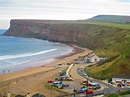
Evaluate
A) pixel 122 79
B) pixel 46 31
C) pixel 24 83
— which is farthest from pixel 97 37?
pixel 122 79

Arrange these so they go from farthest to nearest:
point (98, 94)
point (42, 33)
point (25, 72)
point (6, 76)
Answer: point (42, 33)
point (25, 72)
point (6, 76)
point (98, 94)

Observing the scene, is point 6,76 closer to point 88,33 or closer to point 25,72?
point 25,72

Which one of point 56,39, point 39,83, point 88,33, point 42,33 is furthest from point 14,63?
point 42,33

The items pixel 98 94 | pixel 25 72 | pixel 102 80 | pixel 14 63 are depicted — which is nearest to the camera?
pixel 98 94

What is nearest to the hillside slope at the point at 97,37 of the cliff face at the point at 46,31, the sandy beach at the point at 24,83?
the cliff face at the point at 46,31

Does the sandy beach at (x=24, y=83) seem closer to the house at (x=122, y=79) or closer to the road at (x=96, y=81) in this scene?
the road at (x=96, y=81)
